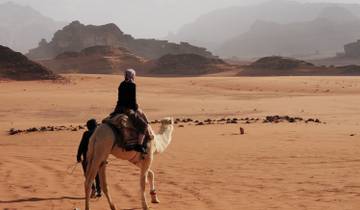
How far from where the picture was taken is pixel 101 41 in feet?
470

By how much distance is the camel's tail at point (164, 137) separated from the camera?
10547mm

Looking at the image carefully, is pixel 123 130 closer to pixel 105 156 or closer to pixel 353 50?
pixel 105 156

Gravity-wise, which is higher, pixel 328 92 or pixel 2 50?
pixel 2 50

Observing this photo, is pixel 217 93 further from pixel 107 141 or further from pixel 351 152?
pixel 107 141

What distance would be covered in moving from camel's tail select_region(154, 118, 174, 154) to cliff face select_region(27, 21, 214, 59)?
127739 millimetres

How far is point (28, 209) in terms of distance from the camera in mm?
10023

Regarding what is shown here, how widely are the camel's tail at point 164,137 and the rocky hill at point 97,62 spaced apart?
3324 inches

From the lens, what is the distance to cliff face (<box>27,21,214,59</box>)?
14300 centimetres

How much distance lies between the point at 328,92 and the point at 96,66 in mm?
54848

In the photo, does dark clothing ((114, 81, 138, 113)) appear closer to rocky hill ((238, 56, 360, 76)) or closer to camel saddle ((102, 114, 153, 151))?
camel saddle ((102, 114, 153, 151))

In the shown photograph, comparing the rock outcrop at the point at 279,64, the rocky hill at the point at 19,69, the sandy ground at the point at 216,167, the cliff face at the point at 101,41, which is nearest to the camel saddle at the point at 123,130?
the sandy ground at the point at 216,167

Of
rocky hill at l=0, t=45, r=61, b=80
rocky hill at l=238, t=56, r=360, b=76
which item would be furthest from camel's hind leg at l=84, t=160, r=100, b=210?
rocky hill at l=238, t=56, r=360, b=76

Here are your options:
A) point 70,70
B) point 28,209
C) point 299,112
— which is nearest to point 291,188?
point 28,209

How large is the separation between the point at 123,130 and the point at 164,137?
1.36 metres
